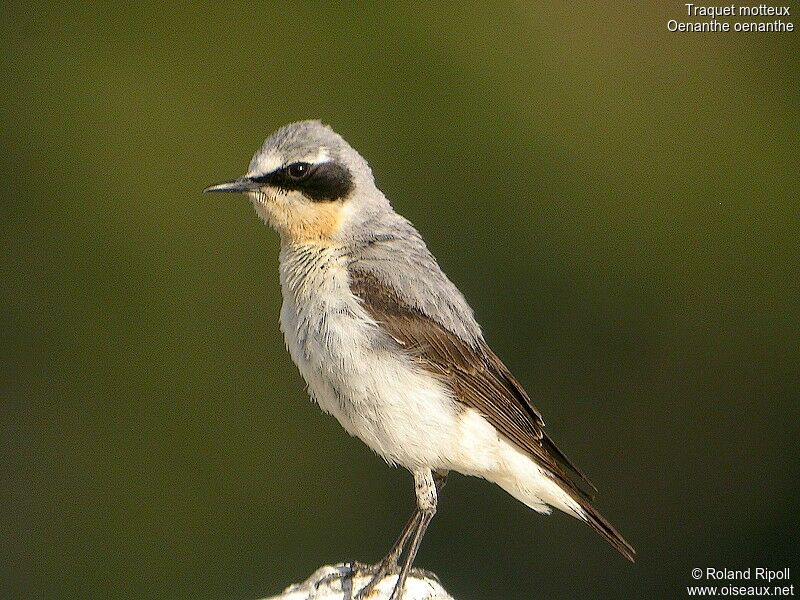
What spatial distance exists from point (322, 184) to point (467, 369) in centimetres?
81

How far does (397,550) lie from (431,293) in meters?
0.89

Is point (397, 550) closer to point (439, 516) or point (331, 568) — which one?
point (331, 568)

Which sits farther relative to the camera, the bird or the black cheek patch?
the black cheek patch

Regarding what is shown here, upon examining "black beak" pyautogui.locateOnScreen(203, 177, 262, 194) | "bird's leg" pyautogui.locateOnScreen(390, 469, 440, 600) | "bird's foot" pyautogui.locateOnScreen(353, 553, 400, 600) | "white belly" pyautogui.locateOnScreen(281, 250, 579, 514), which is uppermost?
"black beak" pyautogui.locateOnScreen(203, 177, 262, 194)

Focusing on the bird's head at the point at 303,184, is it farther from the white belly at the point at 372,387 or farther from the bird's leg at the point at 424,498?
the bird's leg at the point at 424,498

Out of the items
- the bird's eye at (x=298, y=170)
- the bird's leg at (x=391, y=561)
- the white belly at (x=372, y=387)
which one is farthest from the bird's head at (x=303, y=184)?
the bird's leg at (x=391, y=561)

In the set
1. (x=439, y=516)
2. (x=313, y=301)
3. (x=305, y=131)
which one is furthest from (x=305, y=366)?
(x=439, y=516)

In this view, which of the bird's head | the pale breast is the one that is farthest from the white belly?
the bird's head

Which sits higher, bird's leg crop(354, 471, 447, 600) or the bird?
the bird

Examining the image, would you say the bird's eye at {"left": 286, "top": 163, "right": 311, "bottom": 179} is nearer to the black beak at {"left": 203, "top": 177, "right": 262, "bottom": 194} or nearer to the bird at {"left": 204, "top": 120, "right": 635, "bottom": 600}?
the bird at {"left": 204, "top": 120, "right": 635, "bottom": 600}

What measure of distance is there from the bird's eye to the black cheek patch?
15 mm

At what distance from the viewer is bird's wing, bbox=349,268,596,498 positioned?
407 cm

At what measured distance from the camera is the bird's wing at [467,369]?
160 inches

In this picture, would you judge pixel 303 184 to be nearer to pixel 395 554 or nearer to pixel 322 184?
pixel 322 184
